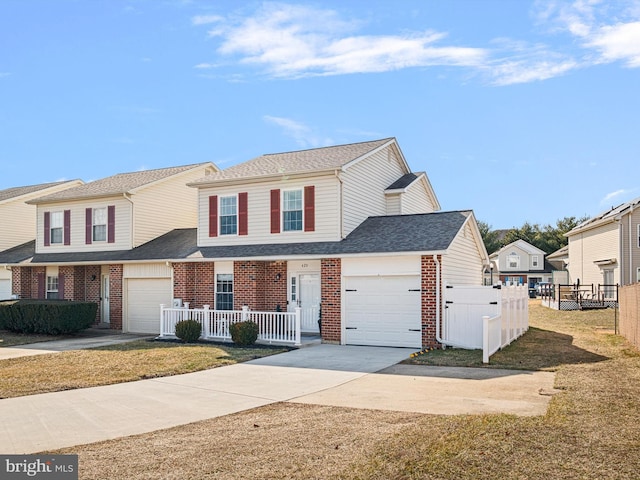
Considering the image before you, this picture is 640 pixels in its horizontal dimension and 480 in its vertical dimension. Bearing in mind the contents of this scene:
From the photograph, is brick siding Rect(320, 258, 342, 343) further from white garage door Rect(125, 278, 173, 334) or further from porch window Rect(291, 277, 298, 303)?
white garage door Rect(125, 278, 173, 334)

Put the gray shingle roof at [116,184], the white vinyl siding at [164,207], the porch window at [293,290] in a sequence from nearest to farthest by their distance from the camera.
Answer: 1. the porch window at [293,290]
2. the white vinyl siding at [164,207]
3. the gray shingle roof at [116,184]

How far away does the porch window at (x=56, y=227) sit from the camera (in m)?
26.5

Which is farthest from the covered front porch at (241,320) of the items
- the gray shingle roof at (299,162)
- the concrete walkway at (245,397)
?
the gray shingle roof at (299,162)

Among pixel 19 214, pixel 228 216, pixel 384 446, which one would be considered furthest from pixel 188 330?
pixel 19 214

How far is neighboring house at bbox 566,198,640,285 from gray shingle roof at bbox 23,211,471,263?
2063 cm

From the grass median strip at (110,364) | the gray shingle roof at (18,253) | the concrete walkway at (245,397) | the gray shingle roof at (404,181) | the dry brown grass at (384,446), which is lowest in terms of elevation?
the grass median strip at (110,364)

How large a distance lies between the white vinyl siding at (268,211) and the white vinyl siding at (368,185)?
43 centimetres

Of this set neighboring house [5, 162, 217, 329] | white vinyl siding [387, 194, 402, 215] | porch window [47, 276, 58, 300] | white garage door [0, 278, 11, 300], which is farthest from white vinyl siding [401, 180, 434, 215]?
white garage door [0, 278, 11, 300]

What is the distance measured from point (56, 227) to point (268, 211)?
39.1 feet

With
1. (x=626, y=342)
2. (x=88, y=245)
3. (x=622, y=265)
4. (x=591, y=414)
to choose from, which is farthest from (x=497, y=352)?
(x=622, y=265)

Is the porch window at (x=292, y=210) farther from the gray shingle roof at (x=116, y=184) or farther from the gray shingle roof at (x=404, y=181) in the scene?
the gray shingle roof at (x=116, y=184)

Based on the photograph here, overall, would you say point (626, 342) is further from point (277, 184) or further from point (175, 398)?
point (175, 398)

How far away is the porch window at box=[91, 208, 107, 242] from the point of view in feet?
82.7

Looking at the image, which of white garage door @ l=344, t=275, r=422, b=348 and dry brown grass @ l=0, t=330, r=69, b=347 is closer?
white garage door @ l=344, t=275, r=422, b=348
